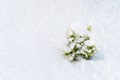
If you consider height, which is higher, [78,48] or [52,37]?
[52,37]

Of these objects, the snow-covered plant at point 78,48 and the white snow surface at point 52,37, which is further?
the snow-covered plant at point 78,48

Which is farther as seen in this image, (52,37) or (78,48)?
(52,37)

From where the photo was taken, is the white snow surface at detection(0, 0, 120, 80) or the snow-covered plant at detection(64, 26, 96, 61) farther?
the snow-covered plant at detection(64, 26, 96, 61)

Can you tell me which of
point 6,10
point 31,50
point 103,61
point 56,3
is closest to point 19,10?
point 6,10

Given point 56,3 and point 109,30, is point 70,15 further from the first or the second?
point 109,30
